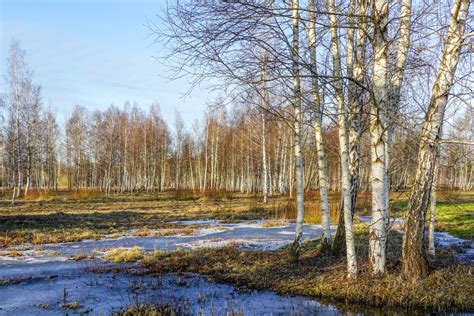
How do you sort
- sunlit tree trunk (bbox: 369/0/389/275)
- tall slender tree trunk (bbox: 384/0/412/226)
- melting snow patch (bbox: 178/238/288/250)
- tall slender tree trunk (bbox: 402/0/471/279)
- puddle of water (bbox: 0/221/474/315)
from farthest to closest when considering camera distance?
melting snow patch (bbox: 178/238/288/250) → puddle of water (bbox: 0/221/474/315) → sunlit tree trunk (bbox: 369/0/389/275) → tall slender tree trunk (bbox: 384/0/412/226) → tall slender tree trunk (bbox: 402/0/471/279)

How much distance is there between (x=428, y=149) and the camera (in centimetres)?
661

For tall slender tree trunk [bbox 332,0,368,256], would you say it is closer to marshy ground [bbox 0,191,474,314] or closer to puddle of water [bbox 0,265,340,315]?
marshy ground [bbox 0,191,474,314]

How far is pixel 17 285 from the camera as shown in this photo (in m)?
8.20

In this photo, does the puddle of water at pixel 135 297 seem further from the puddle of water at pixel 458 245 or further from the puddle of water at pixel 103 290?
the puddle of water at pixel 458 245

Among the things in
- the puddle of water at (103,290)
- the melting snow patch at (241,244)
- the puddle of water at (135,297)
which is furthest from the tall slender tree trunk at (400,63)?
the melting snow patch at (241,244)

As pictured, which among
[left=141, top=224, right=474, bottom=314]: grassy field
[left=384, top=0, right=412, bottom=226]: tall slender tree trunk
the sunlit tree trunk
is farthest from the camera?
[left=141, top=224, right=474, bottom=314]: grassy field

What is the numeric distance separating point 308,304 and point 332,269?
5.02 ft

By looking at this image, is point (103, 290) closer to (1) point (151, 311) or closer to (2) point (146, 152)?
(1) point (151, 311)

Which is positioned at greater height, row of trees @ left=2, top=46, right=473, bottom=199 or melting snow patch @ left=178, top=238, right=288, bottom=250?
row of trees @ left=2, top=46, right=473, bottom=199

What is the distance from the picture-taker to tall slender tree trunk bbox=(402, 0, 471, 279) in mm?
6023

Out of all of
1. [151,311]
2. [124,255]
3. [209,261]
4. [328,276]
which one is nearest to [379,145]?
[328,276]

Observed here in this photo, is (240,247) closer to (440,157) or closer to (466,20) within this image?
(440,157)

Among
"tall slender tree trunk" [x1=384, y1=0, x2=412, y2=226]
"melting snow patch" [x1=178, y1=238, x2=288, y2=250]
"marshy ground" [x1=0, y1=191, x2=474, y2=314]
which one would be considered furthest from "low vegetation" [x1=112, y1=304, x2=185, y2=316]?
"melting snow patch" [x1=178, y1=238, x2=288, y2=250]

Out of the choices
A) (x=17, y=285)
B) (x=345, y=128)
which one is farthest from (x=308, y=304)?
(x=17, y=285)
